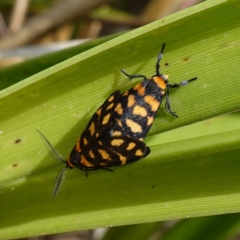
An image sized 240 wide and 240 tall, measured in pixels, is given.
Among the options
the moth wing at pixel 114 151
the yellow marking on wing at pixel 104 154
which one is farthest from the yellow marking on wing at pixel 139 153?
the yellow marking on wing at pixel 104 154

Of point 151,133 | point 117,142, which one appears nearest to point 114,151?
point 117,142

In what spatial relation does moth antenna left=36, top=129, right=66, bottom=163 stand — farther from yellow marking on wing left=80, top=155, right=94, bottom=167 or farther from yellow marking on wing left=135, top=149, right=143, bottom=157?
yellow marking on wing left=135, top=149, right=143, bottom=157

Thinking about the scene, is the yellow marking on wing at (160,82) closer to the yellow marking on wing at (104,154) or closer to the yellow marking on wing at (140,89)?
the yellow marking on wing at (140,89)

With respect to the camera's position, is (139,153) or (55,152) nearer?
(139,153)

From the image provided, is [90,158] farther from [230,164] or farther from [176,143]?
→ [230,164]

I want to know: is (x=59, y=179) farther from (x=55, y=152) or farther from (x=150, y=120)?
(x=150, y=120)

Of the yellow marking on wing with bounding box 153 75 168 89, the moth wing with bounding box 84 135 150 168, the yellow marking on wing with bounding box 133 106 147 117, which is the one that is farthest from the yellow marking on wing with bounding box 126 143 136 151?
the yellow marking on wing with bounding box 153 75 168 89
